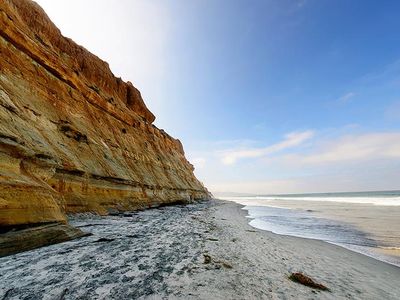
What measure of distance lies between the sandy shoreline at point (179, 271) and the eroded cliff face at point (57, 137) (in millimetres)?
1953

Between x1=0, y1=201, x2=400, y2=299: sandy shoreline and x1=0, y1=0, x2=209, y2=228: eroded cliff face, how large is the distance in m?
1.95

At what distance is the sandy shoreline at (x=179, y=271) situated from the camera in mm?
4184

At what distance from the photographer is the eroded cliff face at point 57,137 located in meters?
6.94

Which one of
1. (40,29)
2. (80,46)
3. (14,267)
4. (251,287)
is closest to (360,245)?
(251,287)

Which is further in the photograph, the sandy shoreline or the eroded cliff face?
the eroded cliff face

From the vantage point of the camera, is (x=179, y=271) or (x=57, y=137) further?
(x=57, y=137)

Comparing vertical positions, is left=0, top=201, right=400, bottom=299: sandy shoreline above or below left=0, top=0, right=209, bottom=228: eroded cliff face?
below

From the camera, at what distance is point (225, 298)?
4.08 meters

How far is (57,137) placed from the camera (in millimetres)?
12086

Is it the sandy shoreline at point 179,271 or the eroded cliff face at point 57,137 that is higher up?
the eroded cliff face at point 57,137

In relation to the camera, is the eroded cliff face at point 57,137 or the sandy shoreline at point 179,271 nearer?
the sandy shoreline at point 179,271

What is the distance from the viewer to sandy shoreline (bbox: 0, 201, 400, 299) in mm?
4184

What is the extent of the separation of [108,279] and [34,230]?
3.50 metres

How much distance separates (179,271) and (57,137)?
35.4 ft
